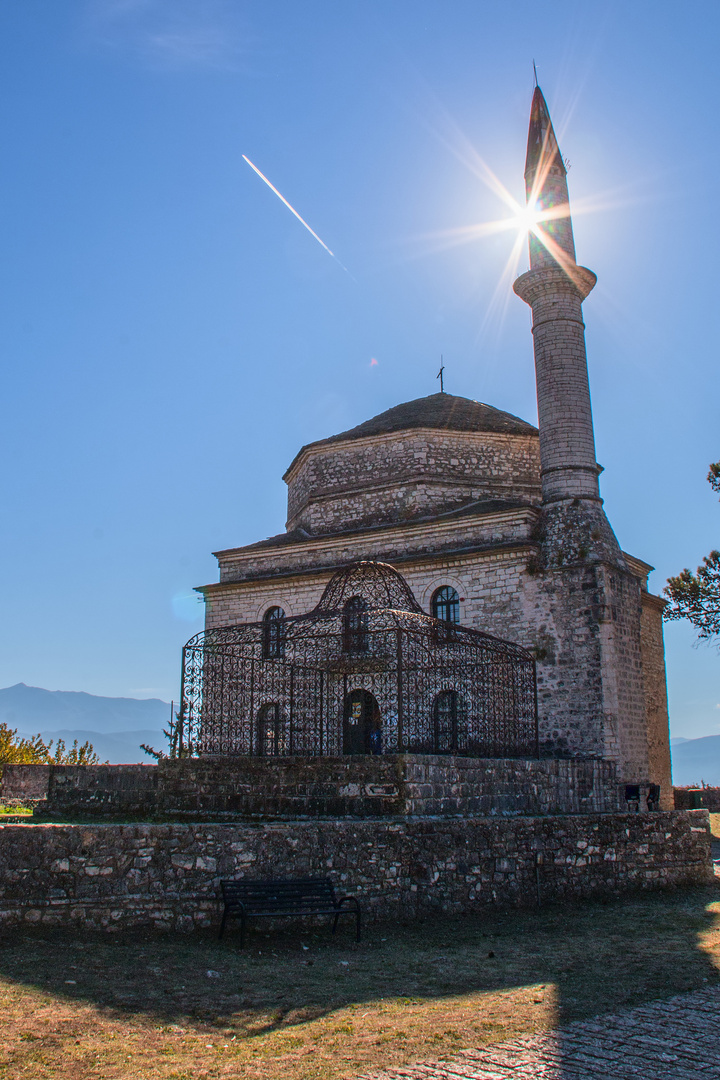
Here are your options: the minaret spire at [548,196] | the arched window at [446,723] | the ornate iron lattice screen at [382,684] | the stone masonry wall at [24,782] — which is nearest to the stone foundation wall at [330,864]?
the ornate iron lattice screen at [382,684]

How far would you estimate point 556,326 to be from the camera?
18438 millimetres

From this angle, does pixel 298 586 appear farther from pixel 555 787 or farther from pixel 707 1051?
pixel 707 1051

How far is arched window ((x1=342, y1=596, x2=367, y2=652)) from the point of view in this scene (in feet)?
39.7

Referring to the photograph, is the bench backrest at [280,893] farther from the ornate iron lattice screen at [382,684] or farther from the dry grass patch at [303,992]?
the ornate iron lattice screen at [382,684]

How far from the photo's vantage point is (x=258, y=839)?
7.79m

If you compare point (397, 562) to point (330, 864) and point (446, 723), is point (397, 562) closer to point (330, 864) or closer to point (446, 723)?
point (446, 723)

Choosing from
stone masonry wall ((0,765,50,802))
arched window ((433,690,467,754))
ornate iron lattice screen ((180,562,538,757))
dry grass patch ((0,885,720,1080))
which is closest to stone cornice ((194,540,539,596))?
ornate iron lattice screen ((180,562,538,757))

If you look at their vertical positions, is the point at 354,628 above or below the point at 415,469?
below

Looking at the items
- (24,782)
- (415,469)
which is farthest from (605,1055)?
(415,469)

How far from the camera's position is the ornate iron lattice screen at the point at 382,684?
1324cm

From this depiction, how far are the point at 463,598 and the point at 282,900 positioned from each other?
36.1ft

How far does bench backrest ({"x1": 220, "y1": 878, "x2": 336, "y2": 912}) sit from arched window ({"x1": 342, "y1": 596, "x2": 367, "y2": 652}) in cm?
458

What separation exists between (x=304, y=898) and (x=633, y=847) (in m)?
5.66

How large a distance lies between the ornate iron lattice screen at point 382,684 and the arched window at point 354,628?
4cm
